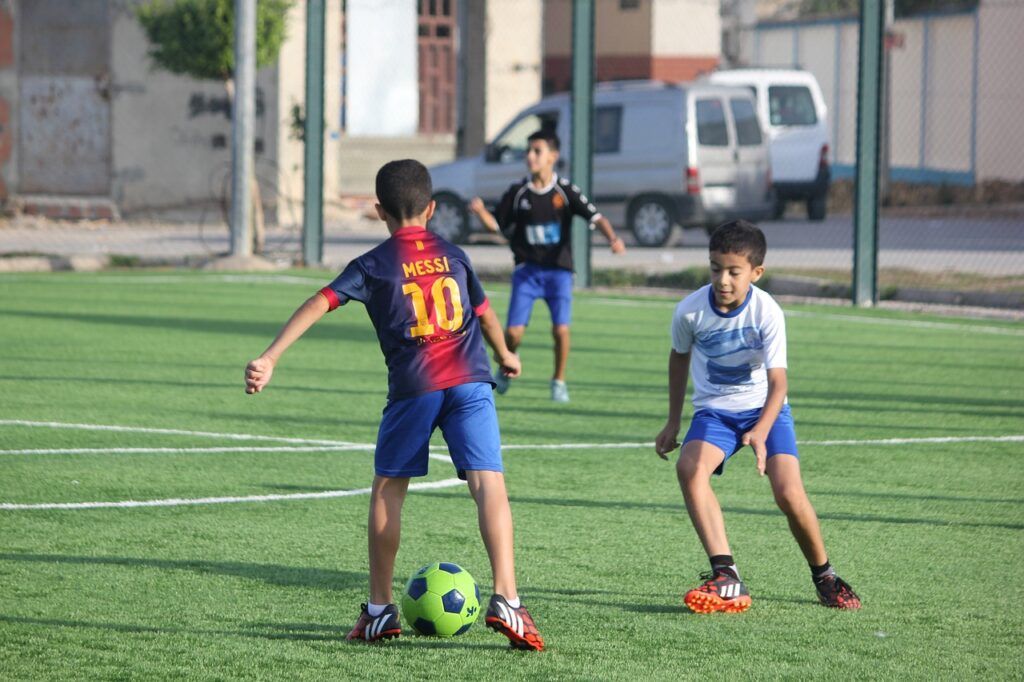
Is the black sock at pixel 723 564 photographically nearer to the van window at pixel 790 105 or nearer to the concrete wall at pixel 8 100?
the van window at pixel 790 105

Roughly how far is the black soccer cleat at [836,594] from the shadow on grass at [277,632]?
1.19m

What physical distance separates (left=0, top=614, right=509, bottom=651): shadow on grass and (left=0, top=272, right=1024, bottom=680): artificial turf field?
1cm

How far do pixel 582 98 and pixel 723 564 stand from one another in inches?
547

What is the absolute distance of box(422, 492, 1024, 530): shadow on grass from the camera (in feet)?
22.8

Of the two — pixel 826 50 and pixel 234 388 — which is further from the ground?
pixel 826 50

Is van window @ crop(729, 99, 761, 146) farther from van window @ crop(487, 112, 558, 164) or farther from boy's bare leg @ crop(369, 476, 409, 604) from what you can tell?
boy's bare leg @ crop(369, 476, 409, 604)

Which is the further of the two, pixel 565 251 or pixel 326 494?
pixel 565 251

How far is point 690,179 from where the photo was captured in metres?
23.5

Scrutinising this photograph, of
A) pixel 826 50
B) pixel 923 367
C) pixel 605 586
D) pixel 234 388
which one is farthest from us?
pixel 826 50

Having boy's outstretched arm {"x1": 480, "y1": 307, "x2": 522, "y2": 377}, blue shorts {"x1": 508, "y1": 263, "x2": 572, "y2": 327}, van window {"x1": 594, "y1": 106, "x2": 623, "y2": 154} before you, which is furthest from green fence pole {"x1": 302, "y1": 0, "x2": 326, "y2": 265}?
boy's outstretched arm {"x1": 480, "y1": 307, "x2": 522, "y2": 377}

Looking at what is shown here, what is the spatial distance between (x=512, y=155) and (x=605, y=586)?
1868 cm

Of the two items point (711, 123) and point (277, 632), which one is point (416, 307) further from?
point (711, 123)

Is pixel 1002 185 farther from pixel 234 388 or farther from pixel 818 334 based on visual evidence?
pixel 234 388

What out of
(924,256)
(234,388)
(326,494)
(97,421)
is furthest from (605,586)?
(924,256)
